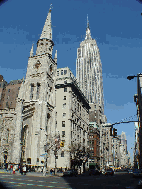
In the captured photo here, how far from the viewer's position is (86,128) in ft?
263

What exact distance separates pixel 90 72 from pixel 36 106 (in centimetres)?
11491

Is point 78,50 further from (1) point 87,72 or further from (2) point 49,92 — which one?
(2) point 49,92

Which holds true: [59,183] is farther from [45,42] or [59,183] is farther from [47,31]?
[47,31]

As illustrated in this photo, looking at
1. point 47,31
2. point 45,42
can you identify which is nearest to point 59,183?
point 45,42

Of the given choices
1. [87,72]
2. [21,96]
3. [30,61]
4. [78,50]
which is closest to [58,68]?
[30,61]

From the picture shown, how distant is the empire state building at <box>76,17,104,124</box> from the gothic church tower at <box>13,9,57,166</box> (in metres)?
91.6

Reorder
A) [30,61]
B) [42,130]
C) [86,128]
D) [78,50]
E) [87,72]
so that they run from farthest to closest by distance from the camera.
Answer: [78,50] → [87,72] → [86,128] → [30,61] → [42,130]

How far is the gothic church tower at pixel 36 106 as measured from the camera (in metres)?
50.2

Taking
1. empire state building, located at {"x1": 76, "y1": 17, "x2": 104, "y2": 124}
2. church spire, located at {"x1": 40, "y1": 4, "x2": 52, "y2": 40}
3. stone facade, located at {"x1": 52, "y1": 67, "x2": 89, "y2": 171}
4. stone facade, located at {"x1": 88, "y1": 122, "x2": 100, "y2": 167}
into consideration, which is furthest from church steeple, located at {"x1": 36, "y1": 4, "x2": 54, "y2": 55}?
empire state building, located at {"x1": 76, "y1": 17, "x2": 104, "y2": 124}

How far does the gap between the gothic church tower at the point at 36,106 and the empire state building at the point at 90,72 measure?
91631 mm

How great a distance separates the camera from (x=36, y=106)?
183 ft

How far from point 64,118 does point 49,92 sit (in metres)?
10.0

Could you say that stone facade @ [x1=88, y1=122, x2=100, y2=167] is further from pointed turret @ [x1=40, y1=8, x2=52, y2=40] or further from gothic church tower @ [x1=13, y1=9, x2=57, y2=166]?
pointed turret @ [x1=40, y1=8, x2=52, y2=40]

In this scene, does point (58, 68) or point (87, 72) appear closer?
point (58, 68)
